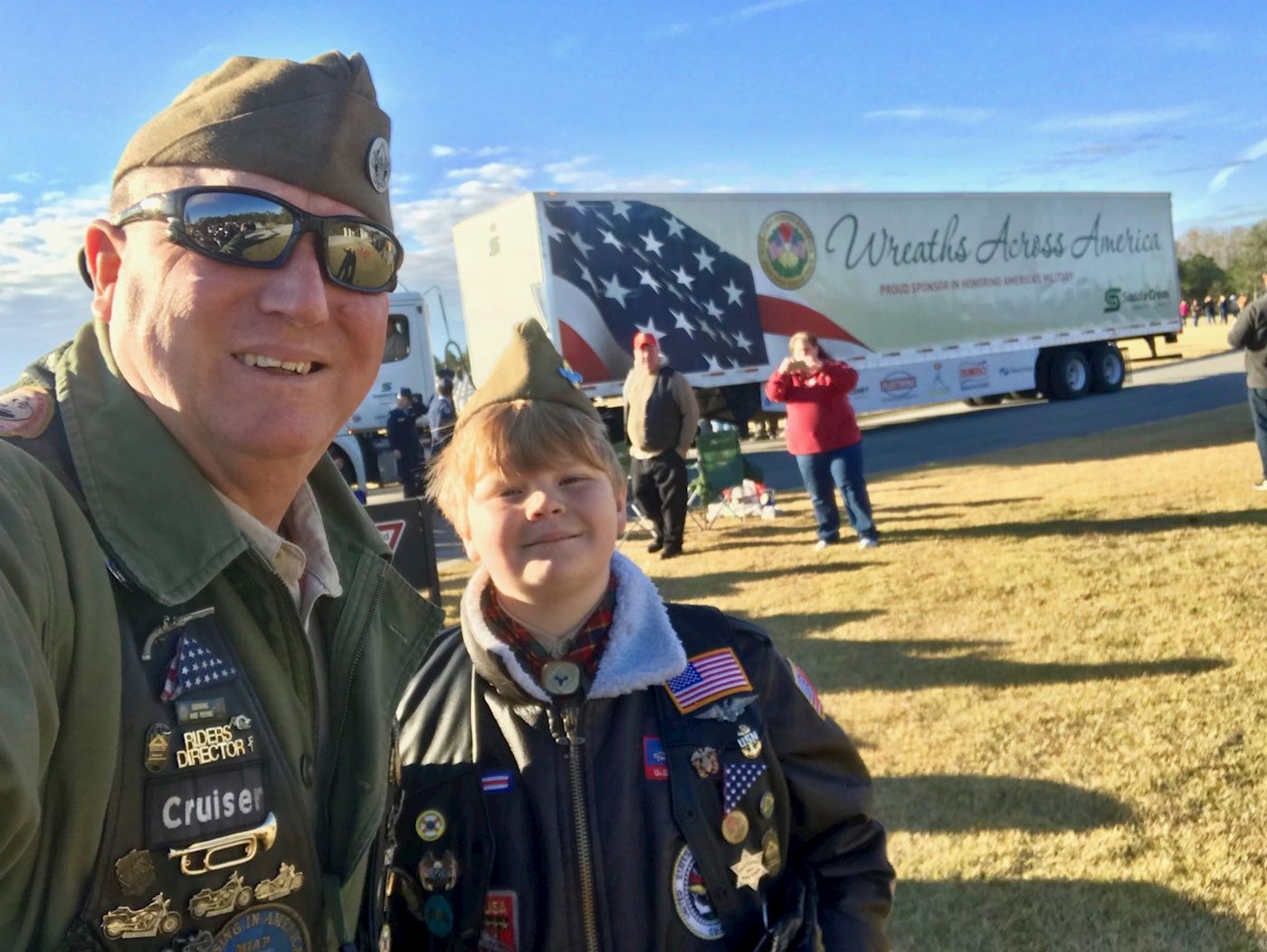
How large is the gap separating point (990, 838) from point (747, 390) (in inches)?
550

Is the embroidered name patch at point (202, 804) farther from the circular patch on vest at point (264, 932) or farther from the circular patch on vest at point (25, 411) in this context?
the circular patch on vest at point (25, 411)

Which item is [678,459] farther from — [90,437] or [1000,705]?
[90,437]

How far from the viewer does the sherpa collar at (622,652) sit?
174cm

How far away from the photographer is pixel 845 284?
17.7 metres

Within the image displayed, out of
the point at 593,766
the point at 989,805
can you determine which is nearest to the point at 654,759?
the point at 593,766

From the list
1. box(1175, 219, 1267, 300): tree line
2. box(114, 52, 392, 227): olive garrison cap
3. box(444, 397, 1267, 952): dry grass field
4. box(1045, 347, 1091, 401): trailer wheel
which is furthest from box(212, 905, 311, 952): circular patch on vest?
box(1175, 219, 1267, 300): tree line

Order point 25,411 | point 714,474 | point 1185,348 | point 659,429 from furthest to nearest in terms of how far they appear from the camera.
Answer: point 1185,348
point 714,474
point 659,429
point 25,411

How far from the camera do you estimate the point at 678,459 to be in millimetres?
8750

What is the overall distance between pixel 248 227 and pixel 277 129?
0.14 metres

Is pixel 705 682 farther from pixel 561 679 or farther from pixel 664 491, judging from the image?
pixel 664 491

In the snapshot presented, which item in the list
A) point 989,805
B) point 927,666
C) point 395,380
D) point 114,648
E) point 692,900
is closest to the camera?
point 114,648

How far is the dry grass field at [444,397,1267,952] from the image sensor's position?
312 centimetres

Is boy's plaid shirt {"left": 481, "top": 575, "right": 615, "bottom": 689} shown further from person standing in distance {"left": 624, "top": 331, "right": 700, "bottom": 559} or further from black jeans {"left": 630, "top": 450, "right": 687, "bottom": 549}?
black jeans {"left": 630, "top": 450, "right": 687, "bottom": 549}

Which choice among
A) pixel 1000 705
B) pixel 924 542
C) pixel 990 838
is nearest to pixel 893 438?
pixel 924 542
